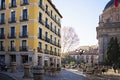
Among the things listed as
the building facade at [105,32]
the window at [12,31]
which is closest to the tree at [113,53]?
the building facade at [105,32]

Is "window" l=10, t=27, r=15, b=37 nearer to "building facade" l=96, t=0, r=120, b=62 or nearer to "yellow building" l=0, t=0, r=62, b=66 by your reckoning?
"yellow building" l=0, t=0, r=62, b=66

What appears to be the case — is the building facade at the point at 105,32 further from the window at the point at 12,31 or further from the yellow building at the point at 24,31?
the window at the point at 12,31

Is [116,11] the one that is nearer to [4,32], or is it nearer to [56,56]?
[56,56]

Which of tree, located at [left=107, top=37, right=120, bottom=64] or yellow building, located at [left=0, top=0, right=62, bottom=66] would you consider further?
tree, located at [left=107, top=37, right=120, bottom=64]

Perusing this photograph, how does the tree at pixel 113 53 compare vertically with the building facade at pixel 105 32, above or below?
below

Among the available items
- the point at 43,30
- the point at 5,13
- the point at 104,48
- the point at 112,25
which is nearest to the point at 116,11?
the point at 112,25

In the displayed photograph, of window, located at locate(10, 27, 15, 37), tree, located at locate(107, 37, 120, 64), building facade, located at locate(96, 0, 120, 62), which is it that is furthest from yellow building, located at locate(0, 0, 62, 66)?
building facade, located at locate(96, 0, 120, 62)

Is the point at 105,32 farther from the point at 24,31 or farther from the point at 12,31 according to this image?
the point at 12,31

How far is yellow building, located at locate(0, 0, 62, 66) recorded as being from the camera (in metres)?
36.4

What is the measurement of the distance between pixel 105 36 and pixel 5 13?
29314 mm

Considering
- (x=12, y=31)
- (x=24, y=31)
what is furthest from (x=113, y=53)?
(x=12, y=31)

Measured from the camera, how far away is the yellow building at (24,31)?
36.4 meters

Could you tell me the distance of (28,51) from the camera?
1422 inches

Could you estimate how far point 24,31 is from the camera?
37.4 metres
